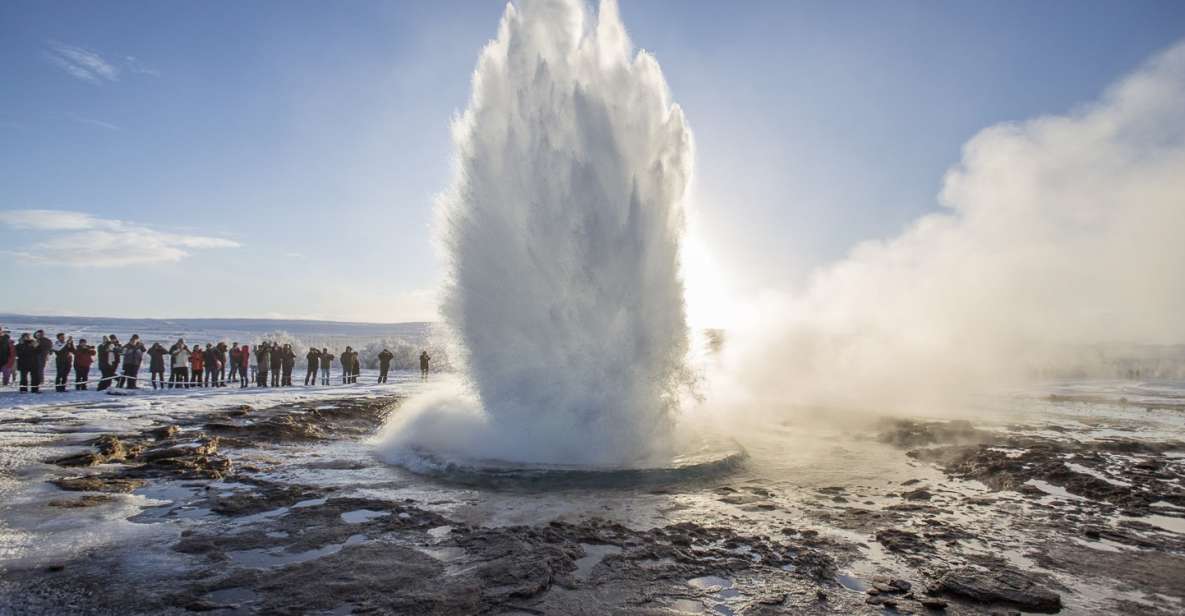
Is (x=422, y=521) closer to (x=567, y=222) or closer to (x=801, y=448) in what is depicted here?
(x=567, y=222)

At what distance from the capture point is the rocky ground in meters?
4.24

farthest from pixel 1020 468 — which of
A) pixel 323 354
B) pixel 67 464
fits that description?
pixel 323 354

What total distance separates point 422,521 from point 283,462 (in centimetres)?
438

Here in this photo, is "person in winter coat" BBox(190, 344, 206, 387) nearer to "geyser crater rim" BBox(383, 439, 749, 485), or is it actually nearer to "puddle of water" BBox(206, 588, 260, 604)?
"geyser crater rim" BBox(383, 439, 749, 485)

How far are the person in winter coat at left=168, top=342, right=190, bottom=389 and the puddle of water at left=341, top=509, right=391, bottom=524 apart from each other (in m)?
19.4

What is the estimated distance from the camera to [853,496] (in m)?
7.52

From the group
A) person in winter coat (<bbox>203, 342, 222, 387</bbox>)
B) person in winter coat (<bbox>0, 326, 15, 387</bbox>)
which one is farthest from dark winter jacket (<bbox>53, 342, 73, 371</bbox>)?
person in winter coat (<bbox>203, 342, 222, 387</bbox>)

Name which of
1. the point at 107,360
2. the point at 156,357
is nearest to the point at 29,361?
the point at 107,360

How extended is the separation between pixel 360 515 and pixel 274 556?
1.33 meters

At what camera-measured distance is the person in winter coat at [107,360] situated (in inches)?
793

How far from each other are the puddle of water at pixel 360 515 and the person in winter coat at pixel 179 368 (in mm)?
19448

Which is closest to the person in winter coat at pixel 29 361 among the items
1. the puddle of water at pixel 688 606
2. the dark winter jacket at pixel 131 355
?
the dark winter jacket at pixel 131 355

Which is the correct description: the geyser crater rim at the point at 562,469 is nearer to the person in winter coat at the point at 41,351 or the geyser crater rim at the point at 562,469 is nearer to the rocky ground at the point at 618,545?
the rocky ground at the point at 618,545

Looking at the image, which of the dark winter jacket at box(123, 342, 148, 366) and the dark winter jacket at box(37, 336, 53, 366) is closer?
the dark winter jacket at box(37, 336, 53, 366)
